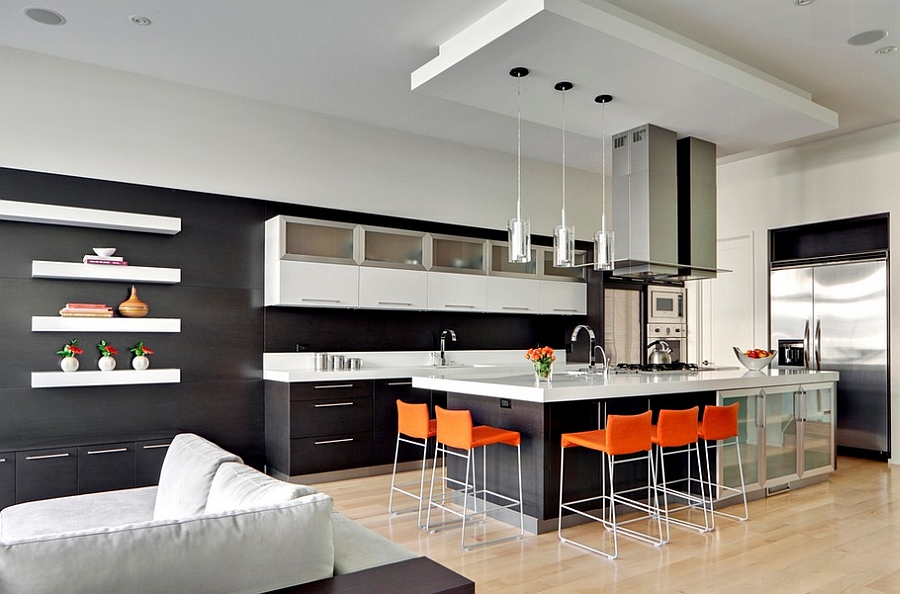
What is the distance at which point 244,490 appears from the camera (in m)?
2.00

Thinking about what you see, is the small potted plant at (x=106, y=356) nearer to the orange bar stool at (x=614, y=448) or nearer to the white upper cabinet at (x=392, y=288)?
the white upper cabinet at (x=392, y=288)

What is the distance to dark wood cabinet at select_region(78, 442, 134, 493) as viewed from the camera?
433cm

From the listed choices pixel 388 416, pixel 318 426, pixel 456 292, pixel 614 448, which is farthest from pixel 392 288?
pixel 614 448

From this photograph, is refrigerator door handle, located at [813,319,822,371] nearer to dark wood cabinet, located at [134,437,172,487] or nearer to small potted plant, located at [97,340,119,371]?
dark wood cabinet, located at [134,437,172,487]

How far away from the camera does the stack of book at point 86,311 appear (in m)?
4.66

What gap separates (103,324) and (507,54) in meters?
3.37

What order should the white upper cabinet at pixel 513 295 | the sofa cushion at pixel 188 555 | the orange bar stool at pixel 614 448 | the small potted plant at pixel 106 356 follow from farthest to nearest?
the white upper cabinet at pixel 513 295, the small potted plant at pixel 106 356, the orange bar stool at pixel 614 448, the sofa cushion at pixel 188 555

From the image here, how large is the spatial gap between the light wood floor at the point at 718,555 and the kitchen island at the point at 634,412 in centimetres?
28

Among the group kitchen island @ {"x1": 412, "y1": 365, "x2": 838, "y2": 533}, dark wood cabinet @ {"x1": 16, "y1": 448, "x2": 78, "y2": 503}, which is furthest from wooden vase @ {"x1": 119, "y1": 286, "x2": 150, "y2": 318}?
kitchen island @ {"x1": 412, "y1": 365, "x2": 838, "y2": 533}

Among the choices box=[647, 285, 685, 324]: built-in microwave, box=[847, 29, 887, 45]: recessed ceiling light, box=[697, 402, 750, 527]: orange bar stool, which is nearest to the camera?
box=[697, 402, 750, 527]: orange bar stool

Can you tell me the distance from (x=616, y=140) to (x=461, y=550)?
3610 mm

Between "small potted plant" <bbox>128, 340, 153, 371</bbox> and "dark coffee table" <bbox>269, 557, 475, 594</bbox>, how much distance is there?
12.4 feet

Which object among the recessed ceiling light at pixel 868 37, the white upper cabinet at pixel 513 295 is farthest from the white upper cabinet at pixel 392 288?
the recessed ceiling light at pixel 868 37

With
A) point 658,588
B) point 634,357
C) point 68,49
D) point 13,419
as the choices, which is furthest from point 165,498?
point 634,357
